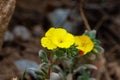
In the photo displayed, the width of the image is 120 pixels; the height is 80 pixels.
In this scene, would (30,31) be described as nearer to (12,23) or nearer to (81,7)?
(12,23)

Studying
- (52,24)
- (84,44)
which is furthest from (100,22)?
(84,44)

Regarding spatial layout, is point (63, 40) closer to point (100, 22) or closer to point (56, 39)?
point (56, 39)

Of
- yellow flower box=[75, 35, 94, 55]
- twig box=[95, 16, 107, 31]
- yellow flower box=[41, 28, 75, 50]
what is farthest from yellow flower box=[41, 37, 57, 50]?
twig box=[95, 16, 107, 31]

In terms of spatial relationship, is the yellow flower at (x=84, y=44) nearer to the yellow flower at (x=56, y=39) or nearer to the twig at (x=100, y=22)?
the yellow flower at (x=56, y=39)

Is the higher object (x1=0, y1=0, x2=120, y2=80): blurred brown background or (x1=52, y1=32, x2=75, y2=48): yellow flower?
(x1=0, y1=0, x2=120, y2=80): blurred brown background

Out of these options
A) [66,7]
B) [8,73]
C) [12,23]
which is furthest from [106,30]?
[8,73]

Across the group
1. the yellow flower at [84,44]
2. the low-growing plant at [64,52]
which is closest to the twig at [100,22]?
the low-growing plant at [64,52]

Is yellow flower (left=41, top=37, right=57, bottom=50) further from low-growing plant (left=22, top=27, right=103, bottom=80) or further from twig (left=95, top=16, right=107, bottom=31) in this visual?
twig (left=95, top=16, right=107, bottom=31)
